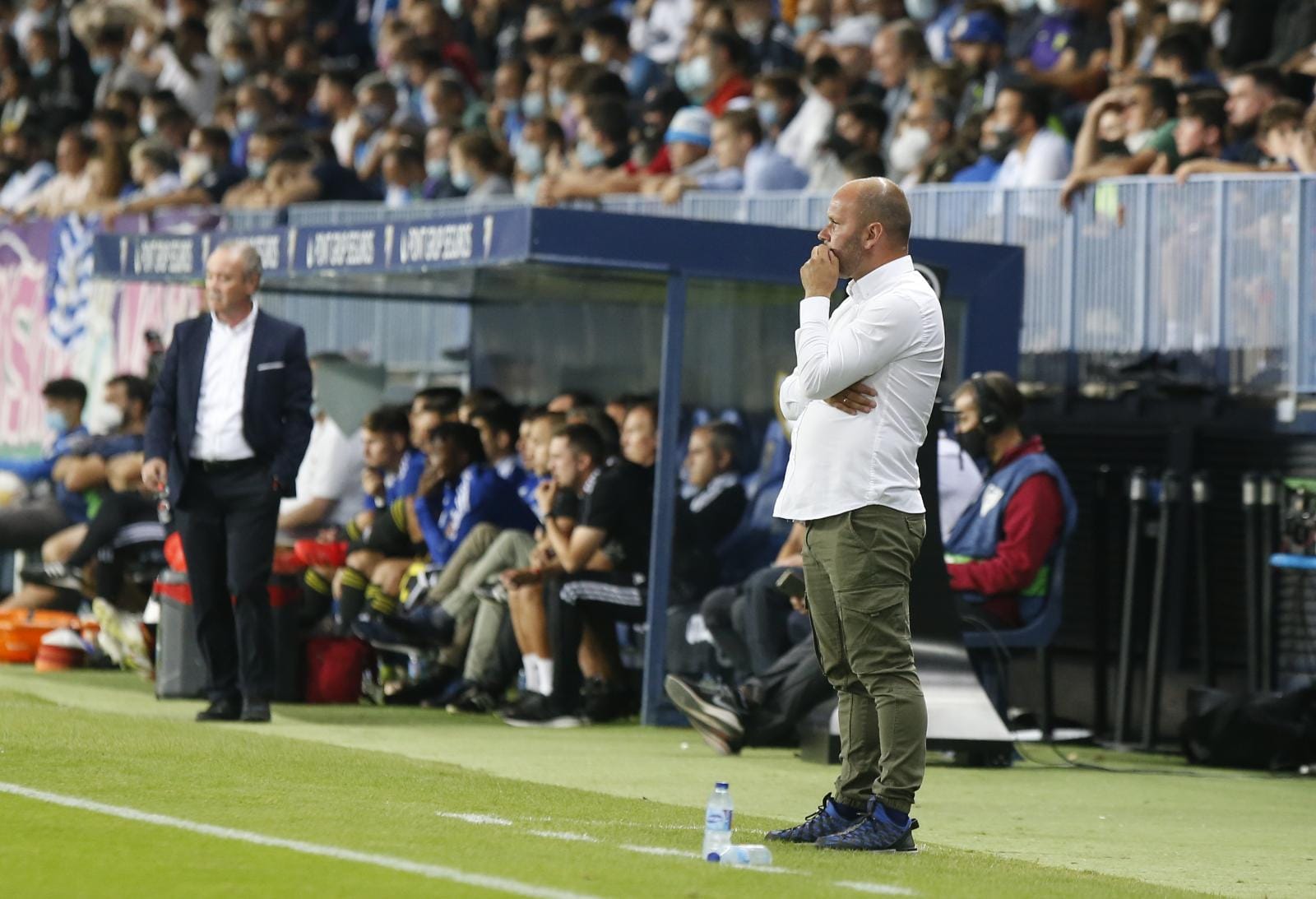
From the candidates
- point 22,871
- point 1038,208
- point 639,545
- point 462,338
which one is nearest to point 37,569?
point 462,338

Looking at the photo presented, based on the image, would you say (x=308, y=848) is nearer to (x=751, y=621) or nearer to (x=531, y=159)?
(x=751, y=621)

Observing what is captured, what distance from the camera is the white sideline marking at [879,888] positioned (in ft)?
18.8

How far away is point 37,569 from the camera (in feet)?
51.1

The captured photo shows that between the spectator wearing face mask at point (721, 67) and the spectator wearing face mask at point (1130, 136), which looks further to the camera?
the spectator wearing face mask at point (721, 67)

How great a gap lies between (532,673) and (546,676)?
0.11 meters

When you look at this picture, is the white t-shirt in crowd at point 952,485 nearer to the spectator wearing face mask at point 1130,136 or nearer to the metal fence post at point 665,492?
the metal fence post at point 665,492

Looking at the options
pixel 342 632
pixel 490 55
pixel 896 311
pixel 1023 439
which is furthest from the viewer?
pixel 490 55

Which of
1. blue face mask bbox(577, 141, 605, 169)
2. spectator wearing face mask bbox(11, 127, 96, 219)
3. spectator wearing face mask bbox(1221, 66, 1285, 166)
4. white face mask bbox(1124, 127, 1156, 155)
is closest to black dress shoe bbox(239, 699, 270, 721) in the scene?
white face mask bbox(1124, 127, 1156, 155)

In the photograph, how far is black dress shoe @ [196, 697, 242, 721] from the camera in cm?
1093

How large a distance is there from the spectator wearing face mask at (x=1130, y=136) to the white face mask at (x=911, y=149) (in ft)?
4.29

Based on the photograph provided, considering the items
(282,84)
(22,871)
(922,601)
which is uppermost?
(282,84)

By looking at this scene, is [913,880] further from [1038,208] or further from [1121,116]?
[1121,116]

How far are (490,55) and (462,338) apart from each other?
672 cm

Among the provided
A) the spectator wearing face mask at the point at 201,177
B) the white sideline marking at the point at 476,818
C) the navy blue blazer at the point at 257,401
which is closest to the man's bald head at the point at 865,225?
the white sideline marking at the point at 476,818
